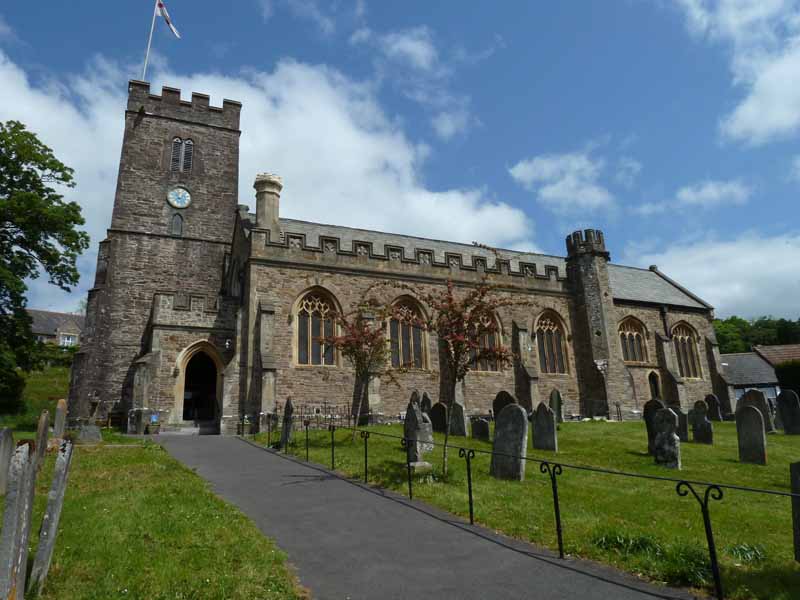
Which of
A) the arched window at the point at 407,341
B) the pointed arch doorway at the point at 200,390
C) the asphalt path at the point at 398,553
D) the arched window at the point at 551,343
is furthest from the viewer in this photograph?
the arched window at the point at 551,343

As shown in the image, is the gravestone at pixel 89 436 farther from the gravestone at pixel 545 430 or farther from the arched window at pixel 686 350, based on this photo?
the arched window at pixel 686 350

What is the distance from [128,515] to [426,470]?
5.26 metres

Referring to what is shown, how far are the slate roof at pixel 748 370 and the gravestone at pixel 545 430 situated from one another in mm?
28647

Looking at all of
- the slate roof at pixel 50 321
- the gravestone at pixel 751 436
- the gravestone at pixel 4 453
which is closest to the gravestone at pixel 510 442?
the gravestone at pixel 751 436

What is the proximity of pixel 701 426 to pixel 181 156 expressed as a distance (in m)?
27.2

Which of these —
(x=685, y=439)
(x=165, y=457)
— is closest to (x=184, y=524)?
(x=165, y=457)

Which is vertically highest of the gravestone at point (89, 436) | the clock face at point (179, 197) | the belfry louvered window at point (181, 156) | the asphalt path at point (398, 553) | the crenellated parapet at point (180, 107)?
the crenellated parapet at point (180, 107)

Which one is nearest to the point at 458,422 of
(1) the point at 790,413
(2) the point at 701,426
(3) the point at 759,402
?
(2) the point at 701,426

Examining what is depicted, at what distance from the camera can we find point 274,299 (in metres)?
20.0

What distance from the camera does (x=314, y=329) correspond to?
20688 millimetres

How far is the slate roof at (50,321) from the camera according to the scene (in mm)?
60641

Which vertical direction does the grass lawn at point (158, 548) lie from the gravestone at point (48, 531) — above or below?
below

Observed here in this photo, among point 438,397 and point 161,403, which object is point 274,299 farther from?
point 438,397

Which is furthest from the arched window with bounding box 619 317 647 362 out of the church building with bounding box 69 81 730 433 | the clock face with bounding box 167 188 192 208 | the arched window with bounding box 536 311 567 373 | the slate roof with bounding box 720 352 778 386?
the clock face with bounding box 167 188 192 208
